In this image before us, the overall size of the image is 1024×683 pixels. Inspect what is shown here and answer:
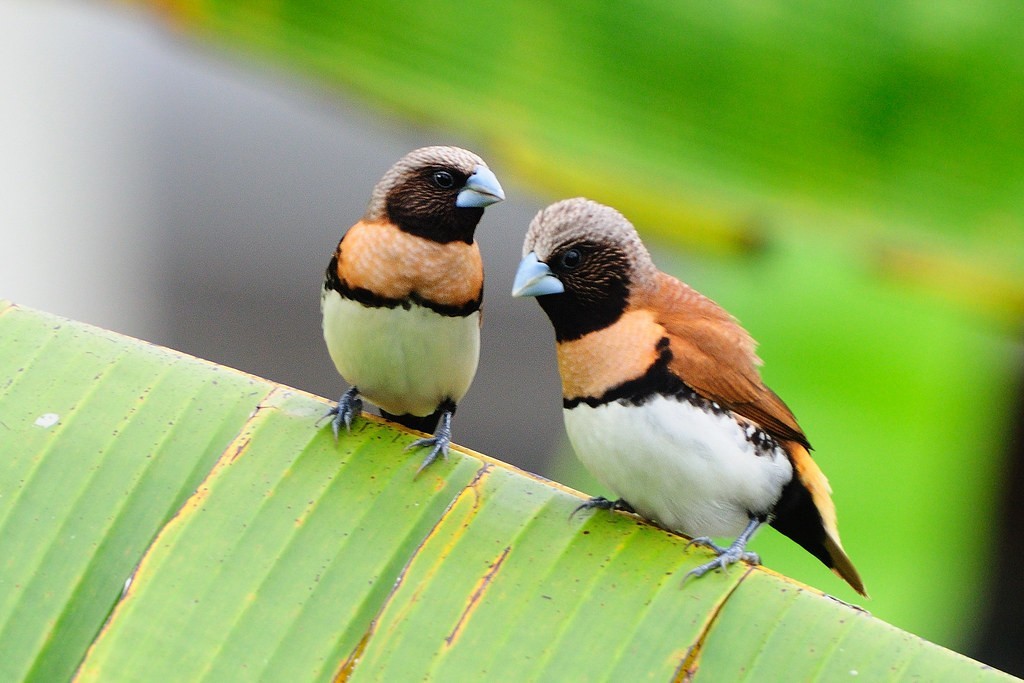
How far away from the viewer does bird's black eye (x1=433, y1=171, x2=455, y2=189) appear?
282 cm

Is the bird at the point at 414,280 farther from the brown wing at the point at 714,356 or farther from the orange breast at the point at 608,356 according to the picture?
the brown wing at the point at 714,356

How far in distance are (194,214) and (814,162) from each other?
4.47 metres

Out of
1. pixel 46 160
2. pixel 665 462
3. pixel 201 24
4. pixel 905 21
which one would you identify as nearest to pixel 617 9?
pixel 905 21

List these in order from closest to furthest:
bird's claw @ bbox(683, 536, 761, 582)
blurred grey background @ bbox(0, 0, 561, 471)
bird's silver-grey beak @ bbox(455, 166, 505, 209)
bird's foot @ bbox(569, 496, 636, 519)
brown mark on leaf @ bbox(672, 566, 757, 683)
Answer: brown mark on leaf @ bbox(672, 566, 757, 683) < bird's claw @ bbox(683, 536, 761, 582) < bird's foot @ bbox(569, 496, 636, 519) < bird's silver-grey beak @ bbox(455, 166, 505, 209) < blurred grey background @ bbox(0, 0, 561, 471)

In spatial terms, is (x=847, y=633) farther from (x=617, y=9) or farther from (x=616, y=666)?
(x=617, y=9)

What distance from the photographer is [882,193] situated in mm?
3170

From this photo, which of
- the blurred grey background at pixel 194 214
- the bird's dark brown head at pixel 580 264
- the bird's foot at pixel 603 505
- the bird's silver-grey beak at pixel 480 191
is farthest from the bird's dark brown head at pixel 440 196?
the blurred grey background at pixel 194 214

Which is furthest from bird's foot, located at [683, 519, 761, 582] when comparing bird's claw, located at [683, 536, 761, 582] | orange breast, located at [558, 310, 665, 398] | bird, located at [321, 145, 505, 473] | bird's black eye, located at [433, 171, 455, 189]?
bird's black eye, located at [433, 171, 455, 189]

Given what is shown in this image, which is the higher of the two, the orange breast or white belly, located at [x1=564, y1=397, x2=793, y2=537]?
the orange breast

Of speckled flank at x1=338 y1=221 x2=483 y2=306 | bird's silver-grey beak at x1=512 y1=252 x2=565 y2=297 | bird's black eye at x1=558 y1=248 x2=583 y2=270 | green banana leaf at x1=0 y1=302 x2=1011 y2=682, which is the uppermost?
bird's black eye at x1=558 y1=248 x2=583 y2=270

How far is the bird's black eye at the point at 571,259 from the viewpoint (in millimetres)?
2518

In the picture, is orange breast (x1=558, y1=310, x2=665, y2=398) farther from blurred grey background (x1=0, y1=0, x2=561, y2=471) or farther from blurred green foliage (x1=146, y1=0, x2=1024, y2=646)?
blurred grey background (x1=0, y1=0, x2=561, y2=471)

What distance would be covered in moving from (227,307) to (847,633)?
5.40 metres

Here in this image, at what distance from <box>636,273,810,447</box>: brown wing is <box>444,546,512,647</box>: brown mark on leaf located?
1.88 ft
